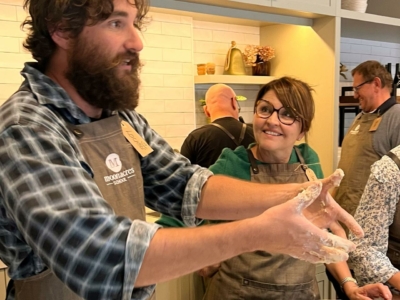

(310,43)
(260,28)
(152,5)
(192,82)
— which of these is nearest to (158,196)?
(152,5)

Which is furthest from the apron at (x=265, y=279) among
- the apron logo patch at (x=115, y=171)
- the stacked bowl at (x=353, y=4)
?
the stacked bowl at (x=353, y=4)

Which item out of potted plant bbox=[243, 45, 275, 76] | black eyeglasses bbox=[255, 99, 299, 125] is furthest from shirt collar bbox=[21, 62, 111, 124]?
potted plant bbox=[243, 45, 275, 76]

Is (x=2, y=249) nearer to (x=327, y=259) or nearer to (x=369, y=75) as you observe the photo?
(x=327, y=259)

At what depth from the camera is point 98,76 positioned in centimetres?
101

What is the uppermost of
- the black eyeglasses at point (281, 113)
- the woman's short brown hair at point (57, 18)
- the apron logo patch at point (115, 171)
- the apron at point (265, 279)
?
the woman's short brown hair at point (57, 18)

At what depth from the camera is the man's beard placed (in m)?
0.98

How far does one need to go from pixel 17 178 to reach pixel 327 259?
0.54 metres

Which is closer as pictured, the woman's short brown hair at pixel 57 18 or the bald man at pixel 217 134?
the woman's short brown hair at pixel 57 18

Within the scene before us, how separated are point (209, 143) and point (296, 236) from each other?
5.03 feet

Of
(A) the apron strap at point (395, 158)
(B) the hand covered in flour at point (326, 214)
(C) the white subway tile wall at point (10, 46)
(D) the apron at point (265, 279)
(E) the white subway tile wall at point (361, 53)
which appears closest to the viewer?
(B) the hand covered in flour at point (326, 214)

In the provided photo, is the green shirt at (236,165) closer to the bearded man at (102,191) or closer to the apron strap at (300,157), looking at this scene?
the apron strap at (300,157)

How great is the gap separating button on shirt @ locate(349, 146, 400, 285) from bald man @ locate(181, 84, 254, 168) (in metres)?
0.71

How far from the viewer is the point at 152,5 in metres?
2.02

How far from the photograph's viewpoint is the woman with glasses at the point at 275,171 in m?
1.50
